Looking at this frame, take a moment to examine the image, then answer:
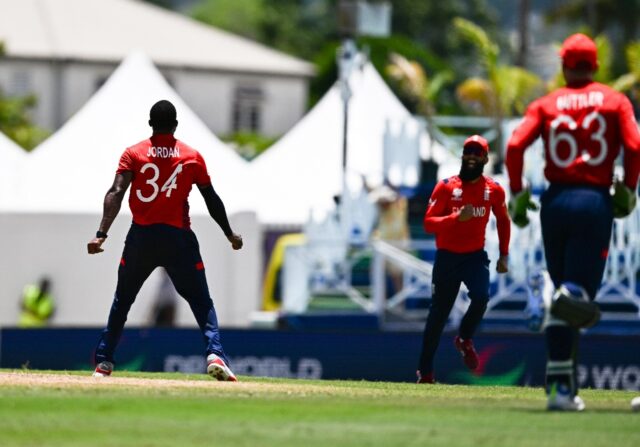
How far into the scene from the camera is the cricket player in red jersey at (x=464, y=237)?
14281mm

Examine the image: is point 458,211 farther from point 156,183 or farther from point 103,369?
point 103,369

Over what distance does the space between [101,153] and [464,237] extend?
46.0 feet

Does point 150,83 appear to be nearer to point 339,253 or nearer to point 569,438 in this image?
point 339,253

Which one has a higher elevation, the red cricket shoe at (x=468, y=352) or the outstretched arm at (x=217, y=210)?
the outstretched arm at (x=217, y=210)

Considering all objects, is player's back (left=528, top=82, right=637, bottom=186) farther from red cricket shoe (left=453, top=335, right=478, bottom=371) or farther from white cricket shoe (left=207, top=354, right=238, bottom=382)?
red cricket shoe (left=453, top=335, right=478, bottom=371)

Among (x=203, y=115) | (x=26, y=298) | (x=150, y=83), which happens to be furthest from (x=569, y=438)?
(x=203, y=115)

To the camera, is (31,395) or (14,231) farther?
(14,231)

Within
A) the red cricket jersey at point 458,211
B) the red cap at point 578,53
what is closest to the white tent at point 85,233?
the red cricket jersey at point 458,211

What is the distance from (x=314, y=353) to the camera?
21.8 m

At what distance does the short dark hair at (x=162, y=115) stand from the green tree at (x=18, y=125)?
36.2m

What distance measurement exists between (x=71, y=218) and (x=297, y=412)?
17296mm

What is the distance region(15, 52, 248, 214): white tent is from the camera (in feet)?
90.4

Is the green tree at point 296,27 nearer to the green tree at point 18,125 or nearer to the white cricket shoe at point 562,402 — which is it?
the green tree at point 18,125

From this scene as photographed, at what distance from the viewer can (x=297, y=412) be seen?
10570mm
